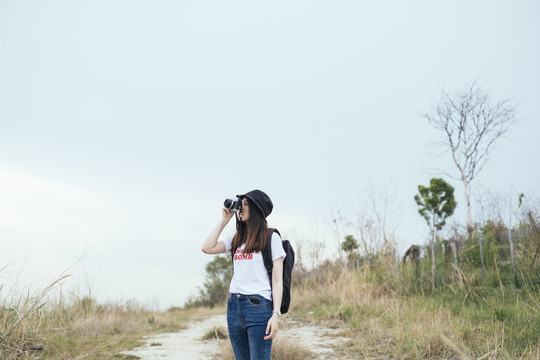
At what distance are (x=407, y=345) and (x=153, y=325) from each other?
5.77 meters

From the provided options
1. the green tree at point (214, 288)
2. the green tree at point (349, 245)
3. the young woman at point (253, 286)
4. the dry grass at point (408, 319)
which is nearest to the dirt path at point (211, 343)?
the dry grass at point (408, 319)

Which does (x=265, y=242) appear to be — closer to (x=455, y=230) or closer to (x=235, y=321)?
(x=235, y=321)

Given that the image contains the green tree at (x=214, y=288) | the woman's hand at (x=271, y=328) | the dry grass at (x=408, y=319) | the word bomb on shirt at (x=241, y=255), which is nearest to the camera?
the woman's hand at (x=271, y=328)

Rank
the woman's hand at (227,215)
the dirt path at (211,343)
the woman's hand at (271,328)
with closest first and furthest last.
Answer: the woman's hand at (271,328)
the woman's hand at (227,215)
the dirt path at (211,343)

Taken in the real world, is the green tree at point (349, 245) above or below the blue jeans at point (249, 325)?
above

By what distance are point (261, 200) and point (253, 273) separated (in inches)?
19.0

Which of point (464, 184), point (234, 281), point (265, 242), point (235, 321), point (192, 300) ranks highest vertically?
point (464, 184)

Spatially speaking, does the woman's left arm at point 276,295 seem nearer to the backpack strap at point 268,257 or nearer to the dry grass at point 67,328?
the backpack strap at point 268,257

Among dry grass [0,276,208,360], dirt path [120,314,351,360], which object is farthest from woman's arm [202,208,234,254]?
dirt path [120,314,351,360]

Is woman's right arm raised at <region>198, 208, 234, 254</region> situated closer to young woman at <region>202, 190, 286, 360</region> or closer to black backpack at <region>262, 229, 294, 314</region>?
young woman at <region>202, 190, 286, 360</region>

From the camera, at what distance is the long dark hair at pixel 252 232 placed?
278 cm

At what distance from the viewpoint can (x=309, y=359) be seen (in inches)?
198

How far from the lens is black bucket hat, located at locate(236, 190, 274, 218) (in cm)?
288

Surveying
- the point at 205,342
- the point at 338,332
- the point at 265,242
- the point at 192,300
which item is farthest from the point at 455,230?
the point at 192,300
